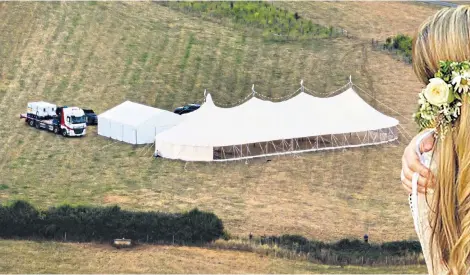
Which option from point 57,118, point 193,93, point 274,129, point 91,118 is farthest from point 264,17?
point 274,129

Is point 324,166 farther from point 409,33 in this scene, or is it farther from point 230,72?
point 409,33

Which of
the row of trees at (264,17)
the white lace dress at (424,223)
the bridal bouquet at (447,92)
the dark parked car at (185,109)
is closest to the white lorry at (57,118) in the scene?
the dark parked car at (185,109)

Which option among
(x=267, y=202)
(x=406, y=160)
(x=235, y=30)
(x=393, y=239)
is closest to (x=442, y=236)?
(x=406, y=160)

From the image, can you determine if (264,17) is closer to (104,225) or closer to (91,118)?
(91,118)

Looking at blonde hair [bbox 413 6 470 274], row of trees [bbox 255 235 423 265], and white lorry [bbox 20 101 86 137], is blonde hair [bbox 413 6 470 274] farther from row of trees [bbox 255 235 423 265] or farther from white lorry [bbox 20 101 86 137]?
white lorry [bbox 20 101 86 137]

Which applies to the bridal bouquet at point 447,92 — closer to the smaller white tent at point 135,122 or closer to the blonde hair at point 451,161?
the blonde hair at point 451,161

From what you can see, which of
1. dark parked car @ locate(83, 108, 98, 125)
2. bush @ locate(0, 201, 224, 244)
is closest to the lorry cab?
dark parked car @ locate(83, 108, 98, 125)
